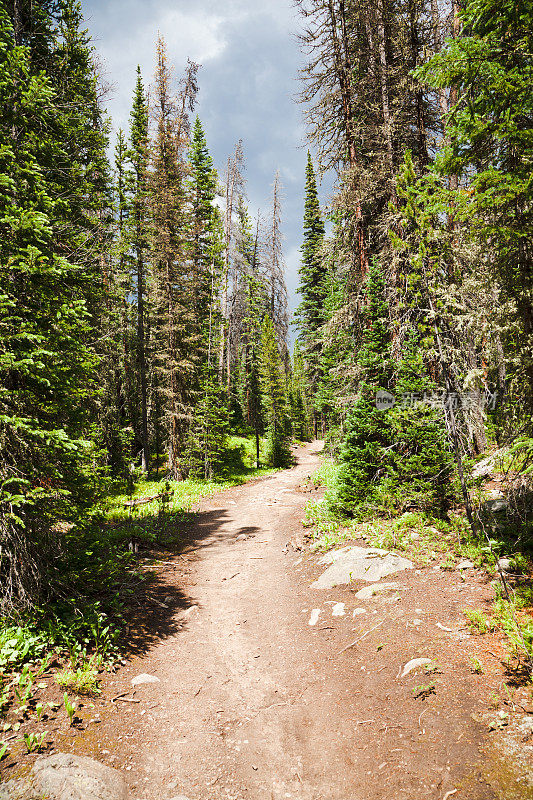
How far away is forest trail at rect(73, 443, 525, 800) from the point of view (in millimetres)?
3504

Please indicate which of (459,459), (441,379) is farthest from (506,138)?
(459,459)

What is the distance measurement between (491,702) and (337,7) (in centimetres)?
1791

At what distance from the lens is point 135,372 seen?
81.3 ft

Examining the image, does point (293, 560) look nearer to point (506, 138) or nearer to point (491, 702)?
point (491, 702)

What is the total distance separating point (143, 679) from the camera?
5.23m

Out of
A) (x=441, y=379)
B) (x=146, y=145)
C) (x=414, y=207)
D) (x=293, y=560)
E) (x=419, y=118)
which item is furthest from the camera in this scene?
(x=146, y=145)

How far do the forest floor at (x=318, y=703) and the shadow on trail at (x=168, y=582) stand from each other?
60 millimetres

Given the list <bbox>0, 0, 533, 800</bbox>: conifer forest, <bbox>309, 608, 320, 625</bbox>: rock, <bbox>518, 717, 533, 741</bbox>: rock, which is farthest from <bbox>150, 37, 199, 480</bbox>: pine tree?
<bbox>518, 717, 533, 741</bbox>: rock

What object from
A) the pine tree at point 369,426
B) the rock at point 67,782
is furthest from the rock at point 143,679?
the pine tree at point 369,426

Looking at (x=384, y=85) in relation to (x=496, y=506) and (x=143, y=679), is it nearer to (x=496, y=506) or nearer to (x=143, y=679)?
(x=496, y=506)

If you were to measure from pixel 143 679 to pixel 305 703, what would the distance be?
2327 mm

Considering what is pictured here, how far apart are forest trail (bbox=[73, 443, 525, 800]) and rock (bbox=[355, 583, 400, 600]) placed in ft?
0.45

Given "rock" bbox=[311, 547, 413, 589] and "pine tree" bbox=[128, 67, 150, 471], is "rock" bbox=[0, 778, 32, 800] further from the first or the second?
"pine tree" bbox=[128, 67, 150, 471]

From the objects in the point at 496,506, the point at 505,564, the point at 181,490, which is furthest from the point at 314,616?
the point at 181,490
